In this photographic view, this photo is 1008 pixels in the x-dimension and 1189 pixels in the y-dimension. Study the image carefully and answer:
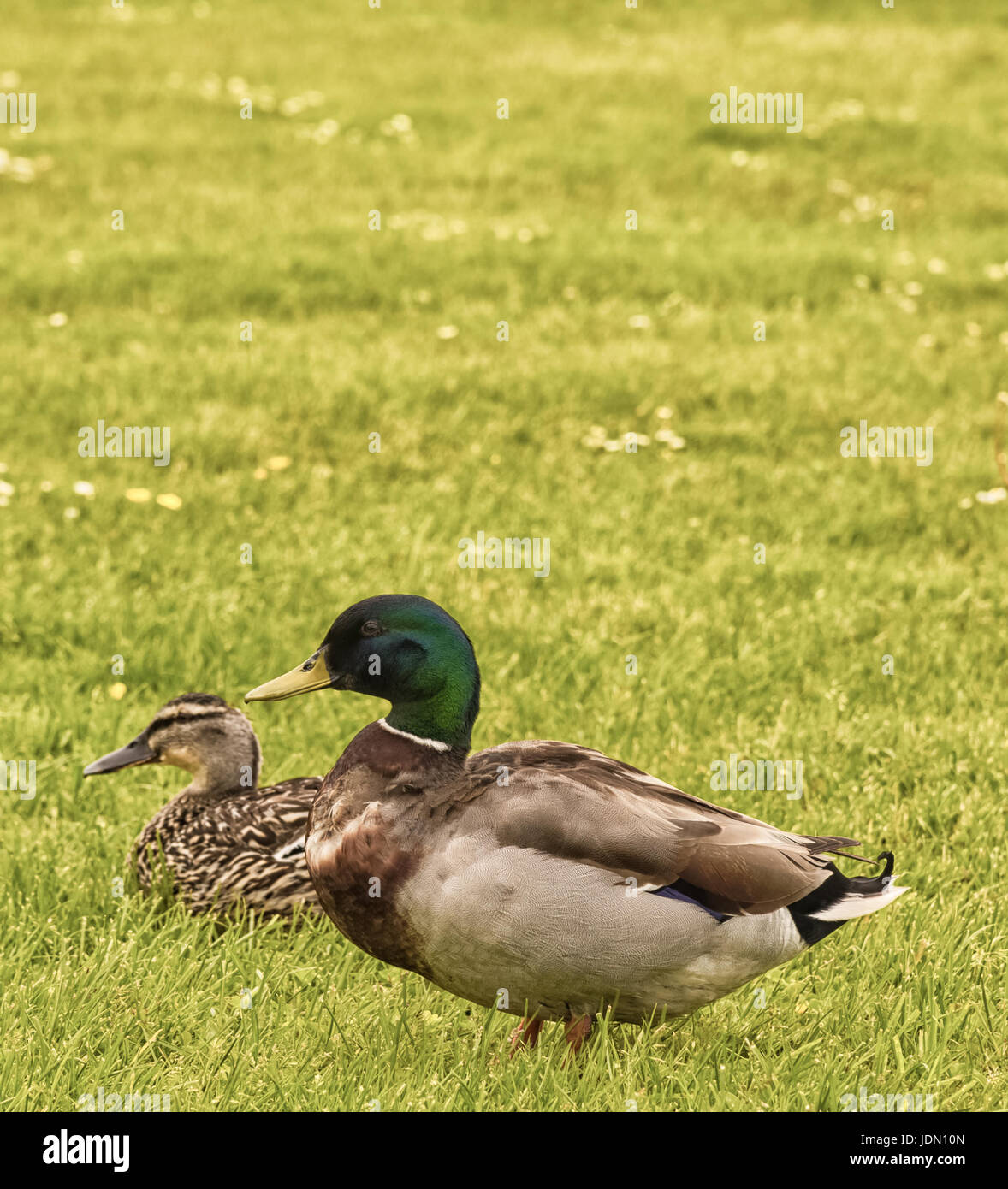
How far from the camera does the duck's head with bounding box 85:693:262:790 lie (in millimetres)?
4824

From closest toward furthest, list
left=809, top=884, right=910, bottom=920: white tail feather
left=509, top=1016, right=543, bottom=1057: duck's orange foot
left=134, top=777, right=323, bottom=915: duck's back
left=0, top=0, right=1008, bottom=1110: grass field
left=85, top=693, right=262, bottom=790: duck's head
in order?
left=809, top=884, right=910, bottom=920: white tail feather → left=509, top=1016, right=543, bottom=1057: duck's orange foot → left=0, top=0, right=1008, bottom=1110: grass field → left=134, top=777, right=323, bottom=915: duck's back → left=85, top=693, right=262, bottom=790: duck's head

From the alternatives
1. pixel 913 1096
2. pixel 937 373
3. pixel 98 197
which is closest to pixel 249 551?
pixel 913 1096

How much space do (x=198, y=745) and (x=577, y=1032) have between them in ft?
6.32

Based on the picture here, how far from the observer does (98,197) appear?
40.7ft

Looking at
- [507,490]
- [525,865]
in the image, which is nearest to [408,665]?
[525,865]

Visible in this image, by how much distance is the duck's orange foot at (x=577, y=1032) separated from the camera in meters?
3.50

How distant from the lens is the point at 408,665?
11.6 ft

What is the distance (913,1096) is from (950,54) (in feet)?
56.0

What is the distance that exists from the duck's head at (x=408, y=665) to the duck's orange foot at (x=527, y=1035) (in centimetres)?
76

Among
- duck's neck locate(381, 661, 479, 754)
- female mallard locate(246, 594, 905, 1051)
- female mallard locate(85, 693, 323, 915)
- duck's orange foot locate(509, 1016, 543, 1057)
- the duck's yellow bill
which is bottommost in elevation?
duck's orange foot locate(509, 1016, 543, 1057)

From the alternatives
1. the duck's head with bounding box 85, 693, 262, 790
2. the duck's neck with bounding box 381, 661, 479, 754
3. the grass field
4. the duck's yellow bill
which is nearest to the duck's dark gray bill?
the duck's head with bounding box 85, 693, 262, 790

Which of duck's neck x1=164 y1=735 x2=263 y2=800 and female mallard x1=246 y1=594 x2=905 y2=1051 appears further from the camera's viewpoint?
duck's neck x1=164 y1=735 x2=263 y2=800

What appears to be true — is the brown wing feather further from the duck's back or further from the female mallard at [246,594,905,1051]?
the duck's back

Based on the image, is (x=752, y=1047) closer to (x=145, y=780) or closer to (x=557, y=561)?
(x=145, y=780)
